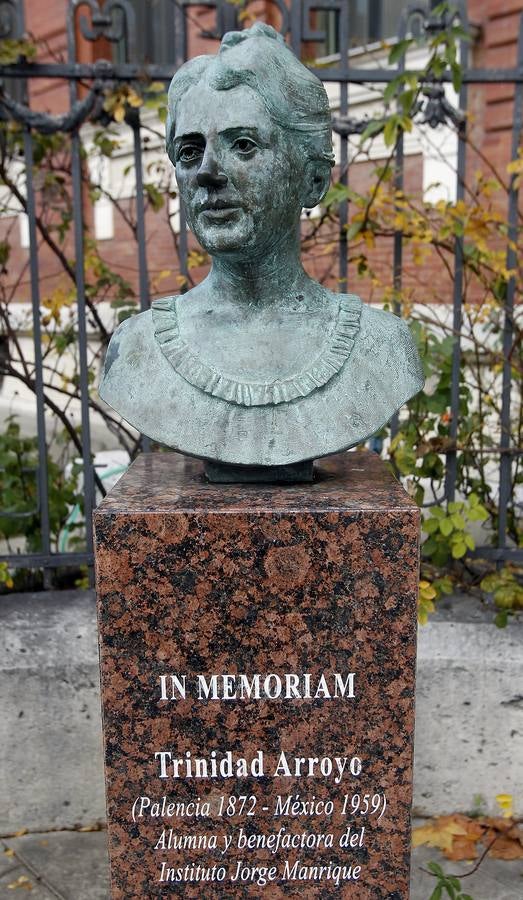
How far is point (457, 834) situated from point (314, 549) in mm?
1609

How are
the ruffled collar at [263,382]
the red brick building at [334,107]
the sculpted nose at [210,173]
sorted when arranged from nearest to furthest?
the sculpted nose at [210,173]
the ruffled collar at [263,382]
the red brick building at [334,107]

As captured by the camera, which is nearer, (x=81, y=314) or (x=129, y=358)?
(x=129, y=358)

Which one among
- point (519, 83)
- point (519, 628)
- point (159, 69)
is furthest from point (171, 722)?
point (519, 83)

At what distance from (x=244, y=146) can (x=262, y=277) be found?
0.33m

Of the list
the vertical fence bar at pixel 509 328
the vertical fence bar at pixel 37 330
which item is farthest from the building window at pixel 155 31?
the vertical fence bar at pixel 509 328

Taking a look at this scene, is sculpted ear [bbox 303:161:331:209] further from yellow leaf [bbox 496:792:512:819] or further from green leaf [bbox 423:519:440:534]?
yellow leaf [bbox 496:792:512:819]

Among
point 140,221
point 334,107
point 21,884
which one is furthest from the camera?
point 334,107

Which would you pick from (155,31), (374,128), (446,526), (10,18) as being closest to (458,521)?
(446,526)

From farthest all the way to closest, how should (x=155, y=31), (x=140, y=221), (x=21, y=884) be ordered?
(x=155, y=31) → (x=140, y=221) → (x=21, y=884)

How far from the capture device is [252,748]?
2.05 meters

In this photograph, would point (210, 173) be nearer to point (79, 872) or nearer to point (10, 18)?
point (10, 18)

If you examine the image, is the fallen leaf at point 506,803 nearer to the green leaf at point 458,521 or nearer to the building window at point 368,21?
the green leaf at point 458,521

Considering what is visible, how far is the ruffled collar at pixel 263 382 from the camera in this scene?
2.08 metres

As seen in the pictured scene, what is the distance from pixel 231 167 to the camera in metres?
1.92
